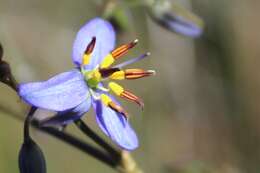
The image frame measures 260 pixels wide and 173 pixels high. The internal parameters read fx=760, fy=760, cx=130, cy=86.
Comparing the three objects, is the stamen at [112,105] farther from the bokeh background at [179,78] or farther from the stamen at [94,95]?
the bokeh background at [179,78]

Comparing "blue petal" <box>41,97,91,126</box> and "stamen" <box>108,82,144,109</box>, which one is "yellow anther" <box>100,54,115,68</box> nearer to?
"stamen" <box>108,82,144,109</box>

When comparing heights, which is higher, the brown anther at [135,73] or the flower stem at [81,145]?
the brown anther at [135,73]

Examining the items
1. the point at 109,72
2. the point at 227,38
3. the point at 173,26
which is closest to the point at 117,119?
the point at 109,72

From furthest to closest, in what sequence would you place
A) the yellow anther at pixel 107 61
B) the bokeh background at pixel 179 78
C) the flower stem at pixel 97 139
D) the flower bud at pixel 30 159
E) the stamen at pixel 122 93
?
the bokeh background at pixel 179 78 < the yellow anther at pixel 107 61 < the stamen at pixel 122 93 < the flower stem at pixel 97 139 < the flower bud at pixel 30 159

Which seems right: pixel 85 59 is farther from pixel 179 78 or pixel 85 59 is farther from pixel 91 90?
pixel 179 78

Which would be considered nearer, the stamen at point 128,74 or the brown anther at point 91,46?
the brown anther at point 91,46

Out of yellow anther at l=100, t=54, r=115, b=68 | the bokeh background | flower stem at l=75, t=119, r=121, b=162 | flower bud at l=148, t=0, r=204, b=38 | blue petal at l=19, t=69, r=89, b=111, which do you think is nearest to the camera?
blue petal at l=19, t=69, r=89, b=111

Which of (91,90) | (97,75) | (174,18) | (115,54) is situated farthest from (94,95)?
(174,18)

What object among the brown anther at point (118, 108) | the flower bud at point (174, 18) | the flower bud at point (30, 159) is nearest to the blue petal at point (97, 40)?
the brown anther at point (118, 108)

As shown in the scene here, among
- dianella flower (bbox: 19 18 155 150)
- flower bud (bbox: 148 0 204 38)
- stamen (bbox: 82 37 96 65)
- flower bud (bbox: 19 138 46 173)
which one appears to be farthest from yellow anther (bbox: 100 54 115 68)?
flower bud (bbox: 148 0 204 38)
